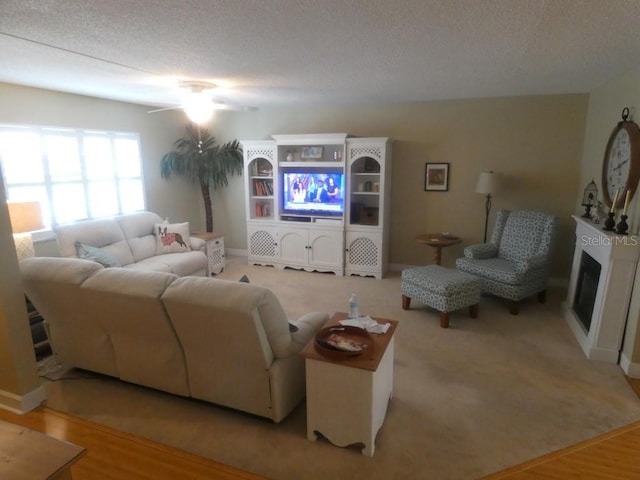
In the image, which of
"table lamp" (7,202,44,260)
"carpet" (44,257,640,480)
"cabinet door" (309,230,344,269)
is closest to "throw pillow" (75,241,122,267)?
"table lamp" (7,202,44,260)

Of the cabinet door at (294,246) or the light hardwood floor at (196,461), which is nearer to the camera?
the light hardwood floor at (196,461)

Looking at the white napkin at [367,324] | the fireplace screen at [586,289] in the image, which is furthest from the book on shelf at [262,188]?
the fireplace screen at [586,289]

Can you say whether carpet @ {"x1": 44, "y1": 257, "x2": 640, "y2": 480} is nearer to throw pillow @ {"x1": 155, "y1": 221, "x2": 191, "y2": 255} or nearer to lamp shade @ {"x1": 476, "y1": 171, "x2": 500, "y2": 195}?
lamp shade @ {"x1": 476, "y1": 171, "x2": 500, "y2": 195}

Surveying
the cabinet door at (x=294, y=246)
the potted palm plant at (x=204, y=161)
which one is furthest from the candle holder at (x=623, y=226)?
the potted palm plant at (x=204, y=161)

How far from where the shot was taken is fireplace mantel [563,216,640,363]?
2.90 m

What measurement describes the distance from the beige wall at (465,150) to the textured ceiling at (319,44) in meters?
0.66

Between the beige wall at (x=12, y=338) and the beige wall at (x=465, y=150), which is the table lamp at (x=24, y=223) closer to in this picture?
the beige wall at (x=12, y=338)

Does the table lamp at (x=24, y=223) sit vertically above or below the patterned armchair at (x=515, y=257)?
above

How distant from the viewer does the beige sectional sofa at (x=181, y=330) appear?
6.91ft

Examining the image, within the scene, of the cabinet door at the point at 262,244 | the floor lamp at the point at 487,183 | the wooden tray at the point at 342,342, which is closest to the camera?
the wooden tray at the point at 342,342

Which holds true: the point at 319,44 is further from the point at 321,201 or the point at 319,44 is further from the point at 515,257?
the point at 515,257

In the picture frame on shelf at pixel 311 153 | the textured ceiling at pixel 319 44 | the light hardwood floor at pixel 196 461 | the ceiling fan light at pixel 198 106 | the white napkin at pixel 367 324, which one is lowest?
the light hardwood floor at pixel 196 461

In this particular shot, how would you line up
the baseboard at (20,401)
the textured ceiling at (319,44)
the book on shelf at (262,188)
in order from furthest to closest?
the book on shelf at (262,188), the baseboard at (20,401), the textured ceiling at (319,44)

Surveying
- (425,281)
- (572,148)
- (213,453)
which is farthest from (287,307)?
(572,148)
